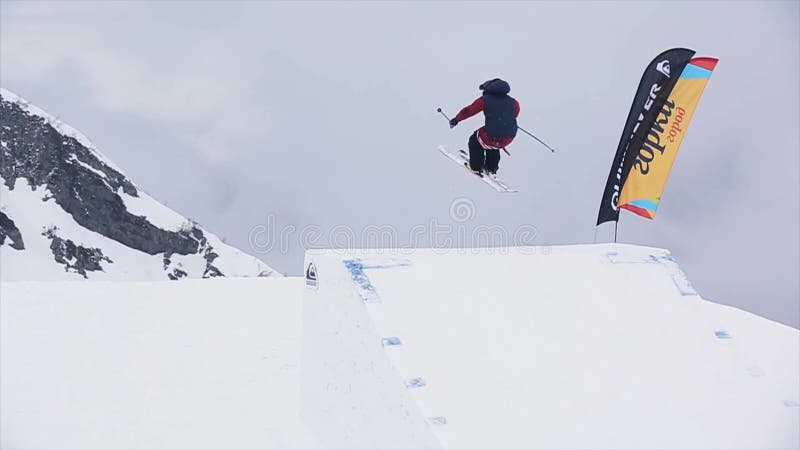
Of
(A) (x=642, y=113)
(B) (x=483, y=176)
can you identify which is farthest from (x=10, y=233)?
(A) (x=642, y=113)

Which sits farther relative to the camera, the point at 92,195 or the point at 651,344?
the point at 92,195

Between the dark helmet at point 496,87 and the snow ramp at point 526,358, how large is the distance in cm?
312

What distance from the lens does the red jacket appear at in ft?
33.9

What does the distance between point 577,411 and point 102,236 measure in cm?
4609

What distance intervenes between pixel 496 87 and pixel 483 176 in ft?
4.82

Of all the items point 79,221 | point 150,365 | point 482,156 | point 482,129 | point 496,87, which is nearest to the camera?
point 150,365

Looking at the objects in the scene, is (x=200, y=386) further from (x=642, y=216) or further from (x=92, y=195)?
(x=92, y=195)

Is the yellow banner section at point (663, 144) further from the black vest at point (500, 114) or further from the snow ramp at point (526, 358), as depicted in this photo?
the snow ramp at point (526, 358)

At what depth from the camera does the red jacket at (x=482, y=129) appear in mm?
10336

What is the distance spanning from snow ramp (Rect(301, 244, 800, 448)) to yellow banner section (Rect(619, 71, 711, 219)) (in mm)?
2598

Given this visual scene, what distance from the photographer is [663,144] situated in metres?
9.94

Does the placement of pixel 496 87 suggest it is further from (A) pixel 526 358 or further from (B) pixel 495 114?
(A) pixel 526 358

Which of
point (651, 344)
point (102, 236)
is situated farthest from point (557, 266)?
point (102, 236)

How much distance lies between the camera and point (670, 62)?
981 cm
